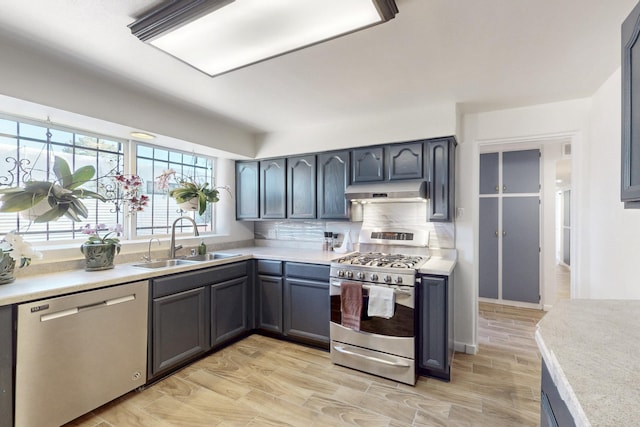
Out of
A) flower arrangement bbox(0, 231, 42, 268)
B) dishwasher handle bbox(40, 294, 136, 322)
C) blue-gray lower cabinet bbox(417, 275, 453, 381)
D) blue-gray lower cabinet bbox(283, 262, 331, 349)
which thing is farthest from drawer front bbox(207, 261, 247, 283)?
blue-gray lower cabinet bbox(417, 275, 453, 381)

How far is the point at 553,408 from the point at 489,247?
405 centimetres

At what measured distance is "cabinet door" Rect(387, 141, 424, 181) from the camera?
2822 mm

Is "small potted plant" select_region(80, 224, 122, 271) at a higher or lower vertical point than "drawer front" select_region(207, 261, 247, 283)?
higher

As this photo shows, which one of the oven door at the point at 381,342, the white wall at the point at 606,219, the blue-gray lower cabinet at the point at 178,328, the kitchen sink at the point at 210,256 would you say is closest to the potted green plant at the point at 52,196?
the blue-gray lower cabinet at the point at 178,328

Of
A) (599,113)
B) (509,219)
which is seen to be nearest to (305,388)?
(599,113)

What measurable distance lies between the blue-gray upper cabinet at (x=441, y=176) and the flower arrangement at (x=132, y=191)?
8.52ft

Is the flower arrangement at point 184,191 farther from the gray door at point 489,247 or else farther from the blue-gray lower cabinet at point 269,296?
the gray door at point 489,247

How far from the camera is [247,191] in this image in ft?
12.6

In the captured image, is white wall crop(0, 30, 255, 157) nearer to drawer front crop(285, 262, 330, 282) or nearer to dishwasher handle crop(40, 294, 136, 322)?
dishwasher handle crop(40, 294, 136, 322)

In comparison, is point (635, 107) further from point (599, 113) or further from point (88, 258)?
point (88, 258)

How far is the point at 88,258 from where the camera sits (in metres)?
2.31

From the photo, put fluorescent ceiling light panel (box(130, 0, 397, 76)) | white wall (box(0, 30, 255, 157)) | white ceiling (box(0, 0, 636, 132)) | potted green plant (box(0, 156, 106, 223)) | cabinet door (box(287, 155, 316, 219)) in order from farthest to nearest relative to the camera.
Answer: cabinet door (box(287, 155, 316, 219))
potted green plant (box(0, 156, 106, 223))
white wall (box(0, 30, 255, 157))
white ceiling (box(0, 0, 636, 132))
fluorescent ceiling light panel (box(130, 0, 397, 76))

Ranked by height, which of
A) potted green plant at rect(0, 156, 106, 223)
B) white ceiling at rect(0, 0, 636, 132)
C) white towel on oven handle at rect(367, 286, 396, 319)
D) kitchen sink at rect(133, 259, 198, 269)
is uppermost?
white ceiling at rect(0, 0, 636, 132)

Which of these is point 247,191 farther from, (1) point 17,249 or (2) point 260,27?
(2) point 260,27
